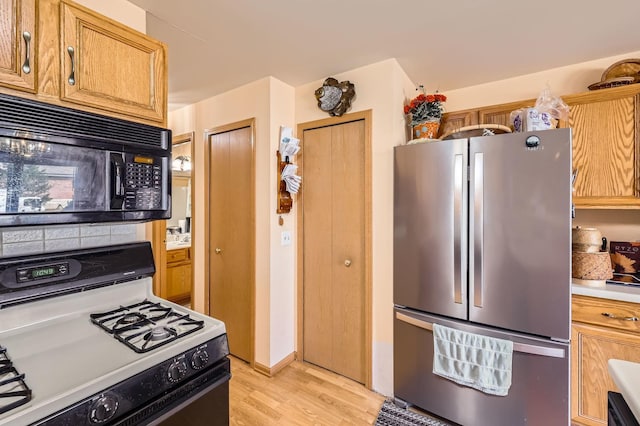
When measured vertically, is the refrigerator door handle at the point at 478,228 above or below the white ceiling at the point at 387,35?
below

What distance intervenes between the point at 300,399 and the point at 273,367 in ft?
1.23

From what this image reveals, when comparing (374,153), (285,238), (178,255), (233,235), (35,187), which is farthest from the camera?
(178,255)

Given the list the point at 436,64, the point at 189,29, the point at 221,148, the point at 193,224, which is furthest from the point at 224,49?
the point at 193,224

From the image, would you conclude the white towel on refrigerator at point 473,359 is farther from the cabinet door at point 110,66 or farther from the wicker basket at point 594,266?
the cabinet door at point 110,66

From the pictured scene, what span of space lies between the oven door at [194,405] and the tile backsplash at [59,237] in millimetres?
734

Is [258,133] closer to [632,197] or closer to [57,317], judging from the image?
[57,317]

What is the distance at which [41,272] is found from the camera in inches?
46.6

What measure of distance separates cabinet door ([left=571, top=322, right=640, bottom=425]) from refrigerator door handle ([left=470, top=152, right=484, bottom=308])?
646mm

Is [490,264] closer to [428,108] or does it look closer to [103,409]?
[428,108]

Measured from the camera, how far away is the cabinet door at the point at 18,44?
961 millimetres

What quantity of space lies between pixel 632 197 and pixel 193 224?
3.42 meters

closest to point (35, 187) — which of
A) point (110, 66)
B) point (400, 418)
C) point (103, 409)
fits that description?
point (110, 66)

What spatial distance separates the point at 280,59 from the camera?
2.07m

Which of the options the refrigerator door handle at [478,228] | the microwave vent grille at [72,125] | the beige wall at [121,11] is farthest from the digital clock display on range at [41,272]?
the refrigerator door handle at [478,228]
